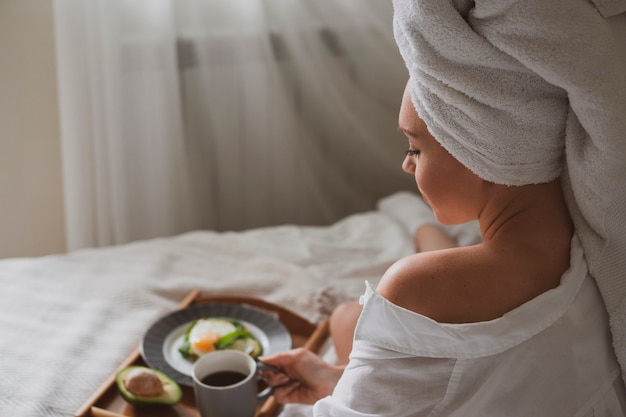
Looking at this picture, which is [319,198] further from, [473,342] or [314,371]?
[473,342]

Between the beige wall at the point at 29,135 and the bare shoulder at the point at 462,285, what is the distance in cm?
114

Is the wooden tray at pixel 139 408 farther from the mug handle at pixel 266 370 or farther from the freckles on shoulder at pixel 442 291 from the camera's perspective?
the freckles on shoulder at pixel 442 291

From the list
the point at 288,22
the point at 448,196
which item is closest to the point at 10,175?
the point at 288,22

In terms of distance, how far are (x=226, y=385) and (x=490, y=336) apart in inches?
15.6

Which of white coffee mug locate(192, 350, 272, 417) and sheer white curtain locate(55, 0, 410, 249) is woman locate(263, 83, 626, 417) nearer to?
white coffee mug locate(192, 350, 272, 417)

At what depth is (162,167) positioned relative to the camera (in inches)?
65.2

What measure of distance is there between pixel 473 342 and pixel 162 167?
42.9 inches

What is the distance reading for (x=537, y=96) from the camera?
2.45 ft

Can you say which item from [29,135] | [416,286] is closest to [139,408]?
[416,286]

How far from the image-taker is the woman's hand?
39.4 inches

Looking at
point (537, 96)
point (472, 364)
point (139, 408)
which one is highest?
point (537, 96)

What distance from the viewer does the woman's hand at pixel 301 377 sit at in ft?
3.29

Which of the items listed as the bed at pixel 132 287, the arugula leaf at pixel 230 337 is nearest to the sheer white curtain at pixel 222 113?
the bed at pixel 132 287

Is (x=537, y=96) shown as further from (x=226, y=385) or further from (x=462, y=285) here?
(x=226, y=385)
